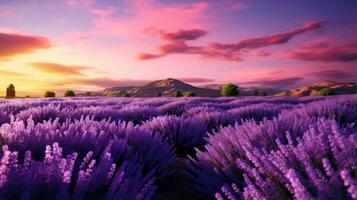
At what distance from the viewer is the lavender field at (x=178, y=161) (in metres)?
1.62

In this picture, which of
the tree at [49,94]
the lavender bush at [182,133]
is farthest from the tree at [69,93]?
the lavender bush at [182,133]

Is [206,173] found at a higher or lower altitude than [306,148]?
lower

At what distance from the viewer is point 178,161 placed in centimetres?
428

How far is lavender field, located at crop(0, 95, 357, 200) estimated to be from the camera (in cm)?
162

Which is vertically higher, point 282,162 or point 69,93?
point 282,162

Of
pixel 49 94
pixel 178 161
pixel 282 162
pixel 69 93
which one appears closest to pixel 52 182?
pixel 282 162

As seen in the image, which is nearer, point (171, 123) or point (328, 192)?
point (328, 192)

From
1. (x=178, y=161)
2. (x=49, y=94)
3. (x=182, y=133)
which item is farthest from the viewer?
(x=49, y=94)

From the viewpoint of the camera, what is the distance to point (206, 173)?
2797mm

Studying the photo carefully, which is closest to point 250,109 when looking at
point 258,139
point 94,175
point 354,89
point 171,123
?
point 171,123

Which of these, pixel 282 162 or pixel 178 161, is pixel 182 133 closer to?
pixel 178 161

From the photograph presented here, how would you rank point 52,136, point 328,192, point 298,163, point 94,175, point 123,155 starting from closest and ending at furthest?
point 328,192, point 94,175, point 298,163, point 52,136, point 123,155

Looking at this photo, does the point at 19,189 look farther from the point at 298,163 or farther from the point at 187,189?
the point at 187,189

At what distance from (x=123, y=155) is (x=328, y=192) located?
1.73 meters
